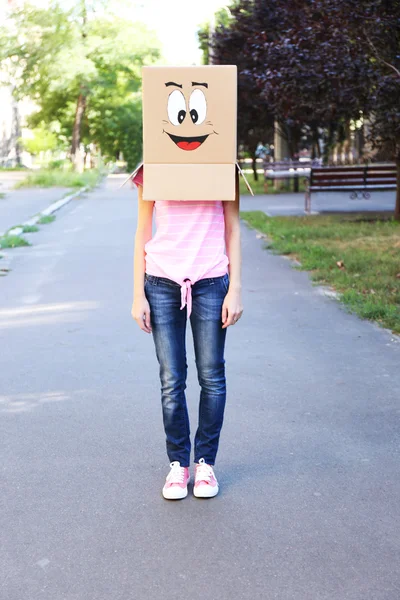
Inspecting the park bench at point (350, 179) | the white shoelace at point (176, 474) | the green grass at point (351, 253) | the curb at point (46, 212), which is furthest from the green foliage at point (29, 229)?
the white shoelace at point (176, 474)

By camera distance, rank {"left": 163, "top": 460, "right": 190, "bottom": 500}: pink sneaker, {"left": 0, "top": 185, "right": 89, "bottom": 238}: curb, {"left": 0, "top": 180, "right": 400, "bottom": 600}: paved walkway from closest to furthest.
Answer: {"left": 0, "top": 180, "right": 400, "bottom": 600}: paved walkway → {"left": 163, "top": 460, "right": 190, "bottom": 500}: pink sneaker → {"left": 0, "top": 185, "right": 89, "bottom": 238}: curb

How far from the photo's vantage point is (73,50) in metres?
40.6

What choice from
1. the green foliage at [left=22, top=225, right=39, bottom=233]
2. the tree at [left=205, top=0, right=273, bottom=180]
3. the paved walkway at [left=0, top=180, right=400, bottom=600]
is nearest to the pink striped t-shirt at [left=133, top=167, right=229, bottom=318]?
the paved walkway at [left=0, top=180, right=400, bottom=600]

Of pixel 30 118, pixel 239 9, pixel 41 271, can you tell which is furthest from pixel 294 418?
pixel 30 118

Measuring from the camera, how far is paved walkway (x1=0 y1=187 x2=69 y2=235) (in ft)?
61.1

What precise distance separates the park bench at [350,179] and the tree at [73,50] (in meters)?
24.7

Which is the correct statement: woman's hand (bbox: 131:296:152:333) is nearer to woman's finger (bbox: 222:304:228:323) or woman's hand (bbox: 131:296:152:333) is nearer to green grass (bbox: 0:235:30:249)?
woman's finger (bbox: 222:304:228:323)

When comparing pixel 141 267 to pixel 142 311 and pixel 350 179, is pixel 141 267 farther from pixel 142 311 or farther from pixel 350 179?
pixel 350 179

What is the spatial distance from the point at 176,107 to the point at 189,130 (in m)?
0.12

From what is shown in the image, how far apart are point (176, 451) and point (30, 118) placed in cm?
4832

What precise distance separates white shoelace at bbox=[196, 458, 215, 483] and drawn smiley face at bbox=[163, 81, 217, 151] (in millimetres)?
1427

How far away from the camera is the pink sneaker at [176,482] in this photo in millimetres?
3840

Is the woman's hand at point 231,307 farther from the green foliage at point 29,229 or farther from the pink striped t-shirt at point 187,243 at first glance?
the green foliage at point 29,229

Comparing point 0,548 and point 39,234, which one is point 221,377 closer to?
point 0,548
